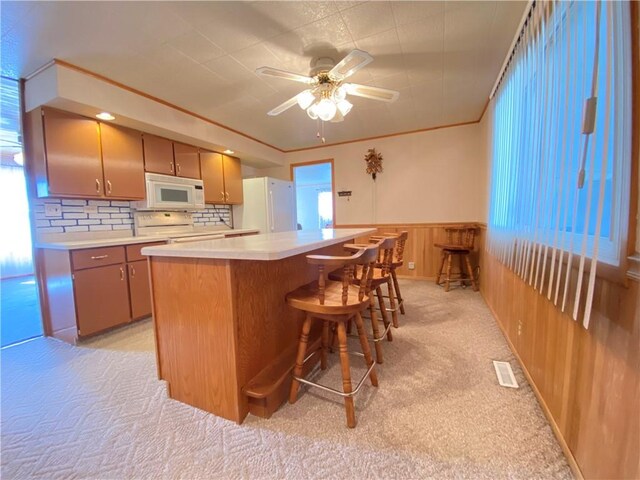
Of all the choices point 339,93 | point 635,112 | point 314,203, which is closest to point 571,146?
point 635,112

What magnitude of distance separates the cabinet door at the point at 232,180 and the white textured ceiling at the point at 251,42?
1237mm

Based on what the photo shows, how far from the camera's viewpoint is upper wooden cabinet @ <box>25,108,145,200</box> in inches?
90.0

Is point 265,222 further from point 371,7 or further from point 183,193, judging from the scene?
point 371,7

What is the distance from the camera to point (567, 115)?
108cm

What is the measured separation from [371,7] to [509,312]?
2.36m

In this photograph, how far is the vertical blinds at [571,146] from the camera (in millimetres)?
818

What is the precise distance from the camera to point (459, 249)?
346 centimetres

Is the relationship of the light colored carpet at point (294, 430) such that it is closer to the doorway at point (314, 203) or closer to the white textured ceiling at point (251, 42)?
the white textured ceiling at point (251, 42)

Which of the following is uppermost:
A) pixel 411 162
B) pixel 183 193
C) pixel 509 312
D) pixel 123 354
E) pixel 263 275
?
pixel 411 162

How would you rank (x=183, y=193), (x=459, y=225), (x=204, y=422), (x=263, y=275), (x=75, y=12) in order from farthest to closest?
(x=459, y=225)
(x=183, y=193)
(x=75, y=12)
(x=263, y=275)
(x=204, y=422)

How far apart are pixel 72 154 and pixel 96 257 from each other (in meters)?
0.96

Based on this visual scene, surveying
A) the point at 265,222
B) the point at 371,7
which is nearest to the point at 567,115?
the point at 371,7

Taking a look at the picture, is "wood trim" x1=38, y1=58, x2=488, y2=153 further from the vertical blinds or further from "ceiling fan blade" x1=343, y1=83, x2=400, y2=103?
the vertical blinds

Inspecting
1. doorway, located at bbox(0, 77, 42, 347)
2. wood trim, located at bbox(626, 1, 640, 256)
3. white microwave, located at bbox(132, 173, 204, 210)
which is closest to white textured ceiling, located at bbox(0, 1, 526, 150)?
white microwave, located at bbox(132, 173, 204, 210)
